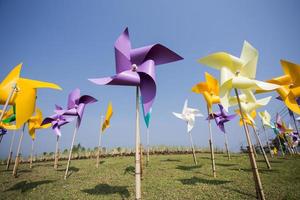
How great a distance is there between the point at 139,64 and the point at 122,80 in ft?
2.12

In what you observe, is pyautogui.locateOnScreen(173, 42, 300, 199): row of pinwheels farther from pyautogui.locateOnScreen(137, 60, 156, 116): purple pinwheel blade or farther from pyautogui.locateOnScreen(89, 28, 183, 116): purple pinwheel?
pyautogui.locateOnScreen(137, 60, 156, 116): purple pinwheel blade

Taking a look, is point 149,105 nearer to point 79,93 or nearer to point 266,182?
point 266,182

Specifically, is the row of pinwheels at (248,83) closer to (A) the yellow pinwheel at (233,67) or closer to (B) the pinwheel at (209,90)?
(A) the yellow pinwheel at (233,67)

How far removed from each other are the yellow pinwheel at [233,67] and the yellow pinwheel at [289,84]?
81cm

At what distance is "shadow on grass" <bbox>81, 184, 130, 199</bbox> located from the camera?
4335mm

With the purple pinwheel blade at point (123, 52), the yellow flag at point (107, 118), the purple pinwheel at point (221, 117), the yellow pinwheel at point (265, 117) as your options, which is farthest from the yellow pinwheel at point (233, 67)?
the yellow pinwheel at point (265, 117)

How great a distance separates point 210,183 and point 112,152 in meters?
15.8

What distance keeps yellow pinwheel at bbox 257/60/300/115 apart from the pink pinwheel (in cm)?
628

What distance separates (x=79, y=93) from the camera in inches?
294

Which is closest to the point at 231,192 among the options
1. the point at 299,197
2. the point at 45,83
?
the point at 299,197

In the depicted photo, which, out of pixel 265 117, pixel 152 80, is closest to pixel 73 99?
pixel 152 80

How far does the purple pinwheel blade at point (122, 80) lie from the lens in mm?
3441

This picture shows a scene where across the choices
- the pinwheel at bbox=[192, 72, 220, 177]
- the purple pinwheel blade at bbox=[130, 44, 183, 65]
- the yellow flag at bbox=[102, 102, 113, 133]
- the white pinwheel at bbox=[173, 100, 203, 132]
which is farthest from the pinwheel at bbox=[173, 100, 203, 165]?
the purple pinwheel blade at bbox=[130, 44, 183, 65]

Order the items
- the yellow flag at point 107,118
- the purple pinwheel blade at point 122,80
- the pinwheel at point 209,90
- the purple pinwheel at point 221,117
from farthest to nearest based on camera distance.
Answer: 1. the yellow flag at point 107,118
2. the purple pinwheel at point 221,117
3. the pinwheel at point 209,90
4. the purple pinwheel blade at point 122,80
